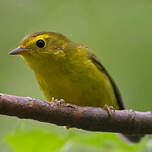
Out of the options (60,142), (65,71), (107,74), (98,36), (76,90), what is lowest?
(60,142)

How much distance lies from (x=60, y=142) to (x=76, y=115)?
261 mm

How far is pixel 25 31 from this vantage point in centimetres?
748

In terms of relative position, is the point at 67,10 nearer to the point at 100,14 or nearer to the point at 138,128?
the point at 100,14

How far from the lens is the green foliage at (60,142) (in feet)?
11.2

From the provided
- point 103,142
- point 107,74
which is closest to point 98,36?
point 107,74

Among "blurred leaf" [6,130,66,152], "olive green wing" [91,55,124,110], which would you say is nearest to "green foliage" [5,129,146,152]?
"blurred leaf" [6,130,66,152]

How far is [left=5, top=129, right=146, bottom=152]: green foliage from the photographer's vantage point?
3422mm

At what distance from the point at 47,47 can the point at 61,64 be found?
32 centimetres

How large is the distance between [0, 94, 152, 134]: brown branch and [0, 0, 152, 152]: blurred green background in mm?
1749

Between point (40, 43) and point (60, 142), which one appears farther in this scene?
point (40, 43)

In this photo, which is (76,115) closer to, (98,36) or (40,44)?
(40,44)

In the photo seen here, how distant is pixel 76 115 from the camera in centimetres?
343

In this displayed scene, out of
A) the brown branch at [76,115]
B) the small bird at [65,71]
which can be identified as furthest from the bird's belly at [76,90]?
the brown branch at [76,115]

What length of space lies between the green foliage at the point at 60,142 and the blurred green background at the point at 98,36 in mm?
1705
